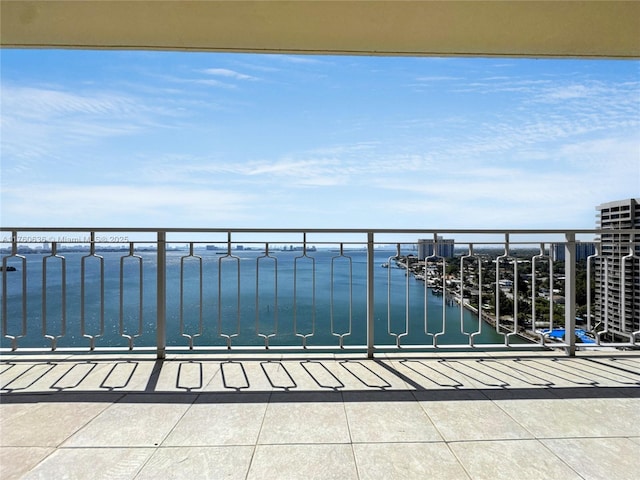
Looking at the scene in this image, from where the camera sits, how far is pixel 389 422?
1.91 metres

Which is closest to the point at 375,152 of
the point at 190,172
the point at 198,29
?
the point at 190,172

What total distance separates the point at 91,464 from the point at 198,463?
1.67ft

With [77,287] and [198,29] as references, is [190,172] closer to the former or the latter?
[77,287]

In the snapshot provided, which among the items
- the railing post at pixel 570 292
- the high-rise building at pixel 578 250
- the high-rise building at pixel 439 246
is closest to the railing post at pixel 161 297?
the high-rise building at pixel 439 246

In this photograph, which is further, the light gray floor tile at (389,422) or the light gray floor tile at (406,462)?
the light gray floor tile at (389,422)

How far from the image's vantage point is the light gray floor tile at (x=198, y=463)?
143 centimetres

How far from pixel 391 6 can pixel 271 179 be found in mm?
10059

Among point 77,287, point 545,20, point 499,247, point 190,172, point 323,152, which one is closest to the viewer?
point 545,20

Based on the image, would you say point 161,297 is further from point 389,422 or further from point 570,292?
point 570,292

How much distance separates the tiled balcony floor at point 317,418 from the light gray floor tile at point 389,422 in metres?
0.01

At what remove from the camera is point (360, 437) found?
175 centimetres

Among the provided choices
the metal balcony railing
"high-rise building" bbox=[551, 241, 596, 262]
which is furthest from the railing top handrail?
"high-rise building" bbox=[551, 241, 596, 262]

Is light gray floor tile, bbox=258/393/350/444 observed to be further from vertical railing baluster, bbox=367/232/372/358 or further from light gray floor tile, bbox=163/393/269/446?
vertical railing baluster, bbox=367/232/372/358

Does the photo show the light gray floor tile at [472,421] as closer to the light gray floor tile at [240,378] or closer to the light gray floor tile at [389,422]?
the light gray floor tile at [389,422]
